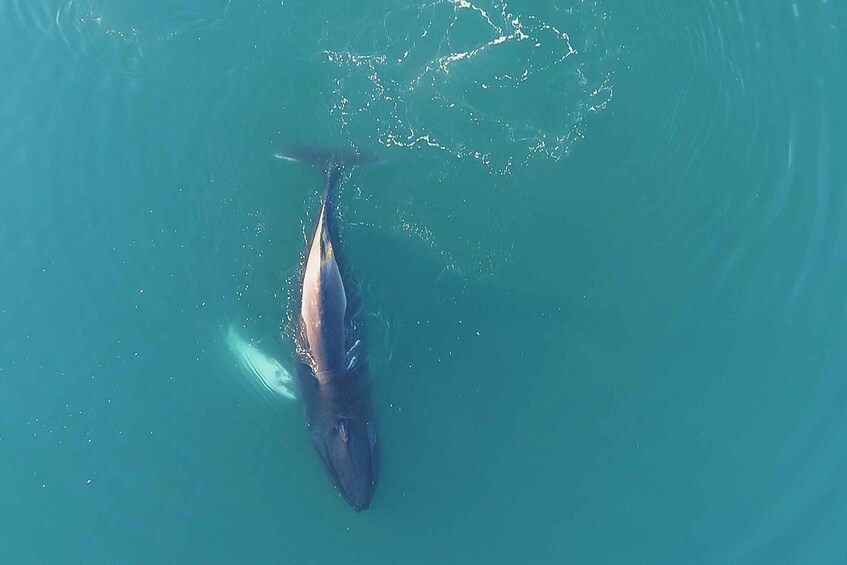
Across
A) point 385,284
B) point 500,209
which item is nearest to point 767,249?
point 500,209

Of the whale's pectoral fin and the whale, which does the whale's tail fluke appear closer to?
the whale's pectoral fin

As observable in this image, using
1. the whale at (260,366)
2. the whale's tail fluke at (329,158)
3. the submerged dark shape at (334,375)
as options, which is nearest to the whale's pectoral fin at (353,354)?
the submerged dark shape at (334,375)

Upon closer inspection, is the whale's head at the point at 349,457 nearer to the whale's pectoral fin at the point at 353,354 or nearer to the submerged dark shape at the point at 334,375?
the submerged dark shape at the point at 334,375

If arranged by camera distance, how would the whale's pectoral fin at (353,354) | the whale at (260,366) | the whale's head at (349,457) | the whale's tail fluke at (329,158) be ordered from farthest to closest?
the whale's tail fluke at (329,158) < the whale at (260,366) < the whale's pectoral fin at (353,354) < the whale's head at (349,457)

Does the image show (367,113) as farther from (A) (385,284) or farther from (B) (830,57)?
(B) (830,57)

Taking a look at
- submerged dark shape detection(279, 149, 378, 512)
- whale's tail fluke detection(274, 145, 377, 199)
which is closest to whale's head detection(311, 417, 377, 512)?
submerged dark shape detection(279, 149, 378, 512)

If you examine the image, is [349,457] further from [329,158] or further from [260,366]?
[329,158]

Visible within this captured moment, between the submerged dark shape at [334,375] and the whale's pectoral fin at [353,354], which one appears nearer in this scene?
the submerged dark shape at [334,375]

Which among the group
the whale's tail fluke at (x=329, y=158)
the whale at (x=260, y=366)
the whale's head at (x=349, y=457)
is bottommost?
the whale's head at (x=349, y=457)
